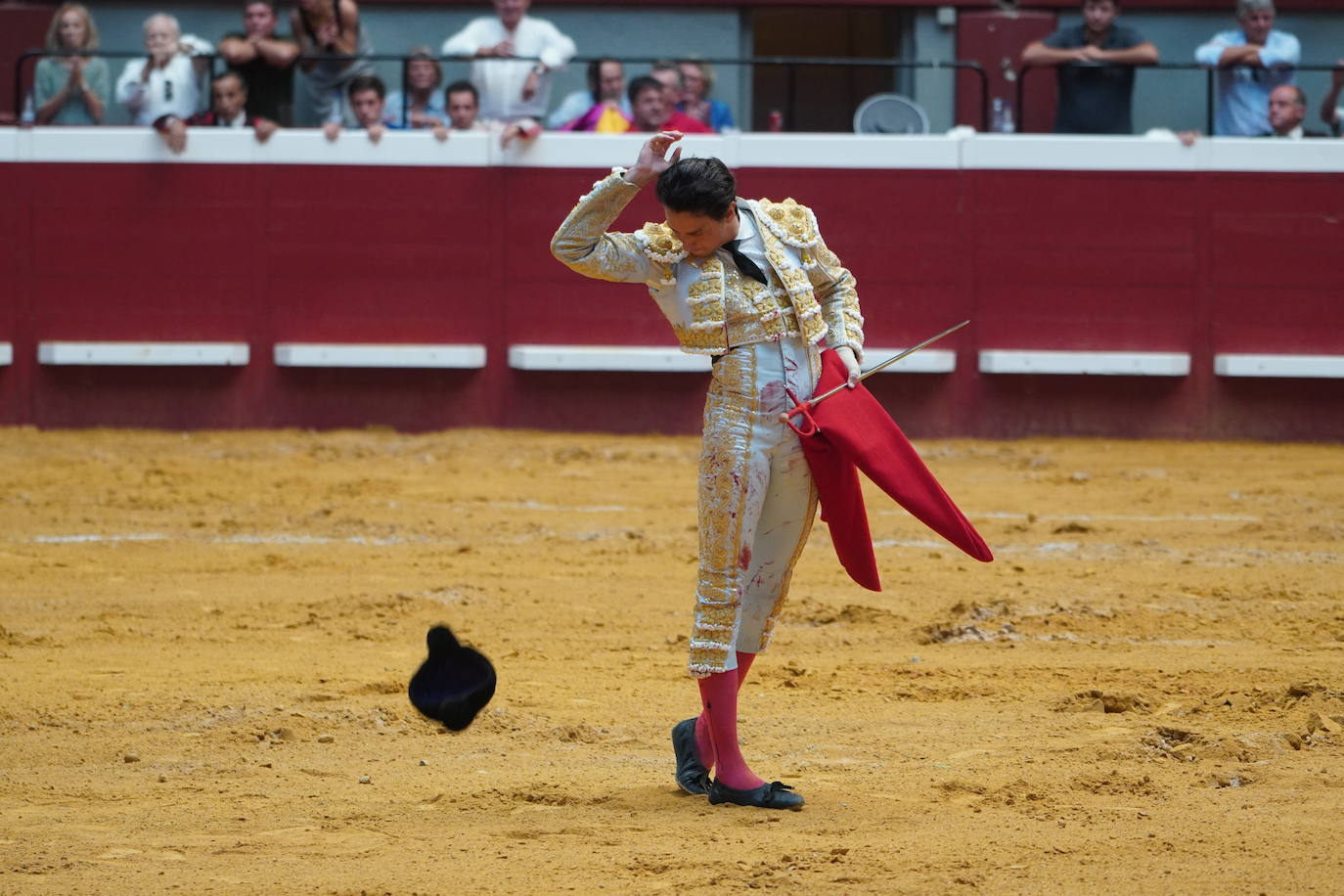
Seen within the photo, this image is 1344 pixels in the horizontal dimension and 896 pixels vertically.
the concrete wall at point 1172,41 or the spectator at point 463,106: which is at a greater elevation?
the concrete wall at point 1172,41

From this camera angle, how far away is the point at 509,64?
9727 millimetres

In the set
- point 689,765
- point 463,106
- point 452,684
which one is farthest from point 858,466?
point 463,106

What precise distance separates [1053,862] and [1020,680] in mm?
1578

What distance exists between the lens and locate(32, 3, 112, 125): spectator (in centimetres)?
980

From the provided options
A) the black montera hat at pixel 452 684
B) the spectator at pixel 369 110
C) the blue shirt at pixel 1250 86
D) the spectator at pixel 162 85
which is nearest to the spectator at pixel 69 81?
the spectator at pixel 162 85

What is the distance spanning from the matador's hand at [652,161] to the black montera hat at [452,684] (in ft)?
3.37

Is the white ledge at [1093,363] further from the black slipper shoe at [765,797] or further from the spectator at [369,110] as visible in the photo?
the black slipper shoe at [765,797]

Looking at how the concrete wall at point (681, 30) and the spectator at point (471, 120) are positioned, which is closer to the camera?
the spectator at point (471, 120)

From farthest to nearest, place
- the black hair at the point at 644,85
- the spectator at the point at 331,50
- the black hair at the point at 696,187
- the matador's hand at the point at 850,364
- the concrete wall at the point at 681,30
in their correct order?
1. the concrete wall at the point at 681,30
2. the spectator at the point at 331,50
3. the black hair at the point at 644,85
4. the matador's hand at the point at 850,364
5. the black hair at the point at 696,187

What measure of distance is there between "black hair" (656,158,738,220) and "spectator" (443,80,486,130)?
20.8ft

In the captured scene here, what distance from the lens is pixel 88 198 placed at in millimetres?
9750

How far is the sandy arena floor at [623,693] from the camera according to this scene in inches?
131

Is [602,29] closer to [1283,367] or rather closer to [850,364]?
[1283,367]

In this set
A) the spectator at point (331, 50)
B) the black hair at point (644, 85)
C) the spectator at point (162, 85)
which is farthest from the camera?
the spectator at point (162, 85)
